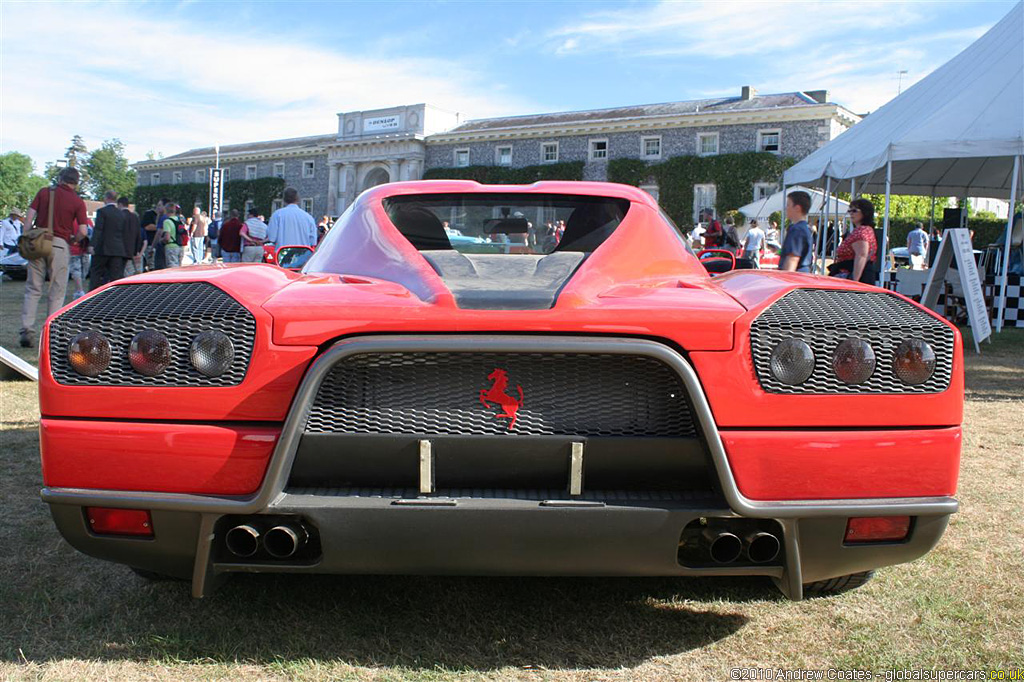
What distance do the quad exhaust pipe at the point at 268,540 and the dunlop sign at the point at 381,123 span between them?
56914mm

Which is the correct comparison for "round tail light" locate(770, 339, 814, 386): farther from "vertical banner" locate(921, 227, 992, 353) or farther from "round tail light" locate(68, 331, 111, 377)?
"vertical banner" locate(921, 227, 992, 353)

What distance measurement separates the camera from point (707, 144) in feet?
146

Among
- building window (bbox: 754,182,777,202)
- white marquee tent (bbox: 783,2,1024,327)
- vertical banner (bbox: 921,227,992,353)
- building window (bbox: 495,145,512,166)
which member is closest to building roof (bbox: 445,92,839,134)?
building window (bbox: 495,145,512,166)

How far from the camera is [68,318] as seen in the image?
192 cm

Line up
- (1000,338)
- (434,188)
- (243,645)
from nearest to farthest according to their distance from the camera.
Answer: (243,645)
(434,188)
(1000,338)

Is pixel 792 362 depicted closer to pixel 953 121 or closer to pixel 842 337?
pixel 842 337

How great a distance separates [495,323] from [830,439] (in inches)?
32.0

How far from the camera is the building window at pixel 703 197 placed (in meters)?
43.9

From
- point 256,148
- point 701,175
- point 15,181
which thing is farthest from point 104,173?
point 701,175

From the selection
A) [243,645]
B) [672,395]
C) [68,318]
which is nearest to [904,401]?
[672,395]

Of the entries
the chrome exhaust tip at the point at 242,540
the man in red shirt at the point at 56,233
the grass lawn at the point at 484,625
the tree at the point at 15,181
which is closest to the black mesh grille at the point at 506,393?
the chrome exhaust tip at the point at 242,540

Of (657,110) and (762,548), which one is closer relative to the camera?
(762,548)

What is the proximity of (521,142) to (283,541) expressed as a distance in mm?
50705

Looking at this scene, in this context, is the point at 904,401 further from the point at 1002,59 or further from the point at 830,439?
the point at 1002,59
